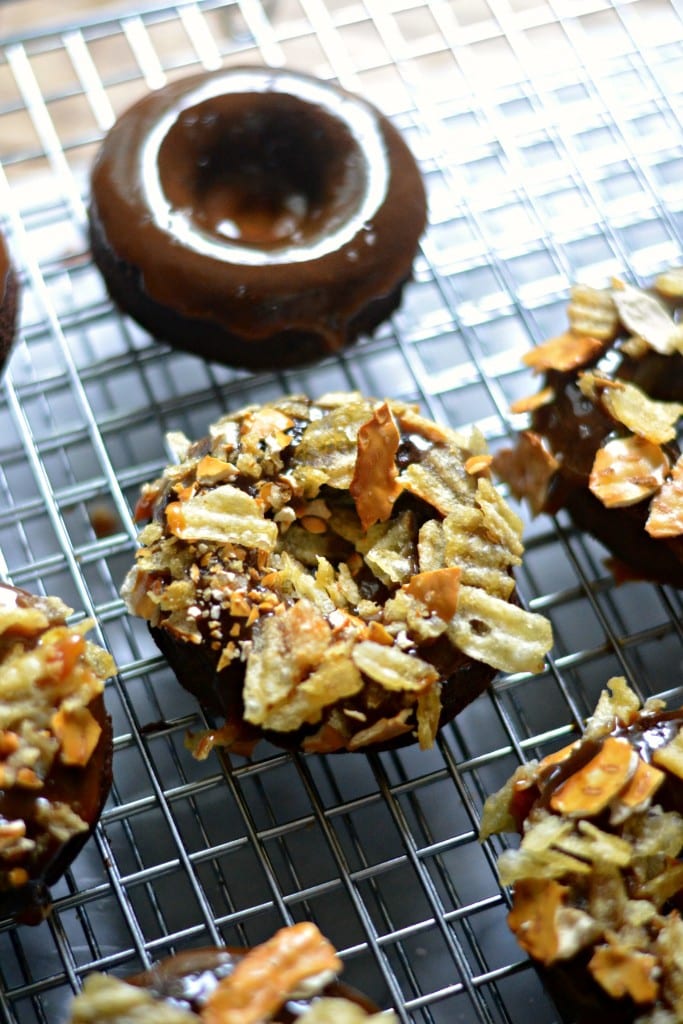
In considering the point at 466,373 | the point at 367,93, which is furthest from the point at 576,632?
the point at 367,93

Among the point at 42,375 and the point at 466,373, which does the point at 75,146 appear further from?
the point at 466,373

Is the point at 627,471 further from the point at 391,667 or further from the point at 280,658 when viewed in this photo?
the point at 280,658

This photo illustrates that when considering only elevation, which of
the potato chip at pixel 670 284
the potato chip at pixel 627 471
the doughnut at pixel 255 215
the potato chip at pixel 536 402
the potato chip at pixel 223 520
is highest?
the doughnut at pixel 255 215

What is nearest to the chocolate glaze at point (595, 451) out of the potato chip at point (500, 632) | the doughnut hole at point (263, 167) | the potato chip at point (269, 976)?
the potato chip at point (500, 632)

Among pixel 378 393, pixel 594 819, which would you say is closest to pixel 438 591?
pixel 594 819

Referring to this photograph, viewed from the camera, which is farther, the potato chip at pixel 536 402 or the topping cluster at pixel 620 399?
the potato chip at pixel 536 402

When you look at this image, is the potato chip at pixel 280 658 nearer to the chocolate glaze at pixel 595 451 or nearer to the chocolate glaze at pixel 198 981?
the chocolate glaze at pixel 198 981

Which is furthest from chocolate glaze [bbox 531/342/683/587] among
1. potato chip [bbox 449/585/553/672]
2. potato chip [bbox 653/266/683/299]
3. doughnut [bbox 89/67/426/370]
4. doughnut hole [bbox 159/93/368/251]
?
doughnut hole [bbox 159/93/368/251]

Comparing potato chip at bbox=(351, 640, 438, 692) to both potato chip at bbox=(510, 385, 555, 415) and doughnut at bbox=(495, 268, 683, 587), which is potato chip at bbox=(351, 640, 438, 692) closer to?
doughnut at bbox=(495, 268, 683, 587)
